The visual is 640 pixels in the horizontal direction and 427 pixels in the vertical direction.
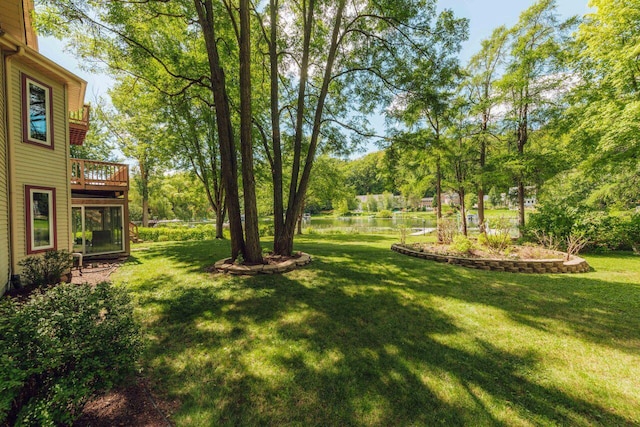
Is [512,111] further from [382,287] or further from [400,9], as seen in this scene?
[382,287]

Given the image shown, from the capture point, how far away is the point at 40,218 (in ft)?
22.0

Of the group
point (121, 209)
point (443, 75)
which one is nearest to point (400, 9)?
point (443, 75)

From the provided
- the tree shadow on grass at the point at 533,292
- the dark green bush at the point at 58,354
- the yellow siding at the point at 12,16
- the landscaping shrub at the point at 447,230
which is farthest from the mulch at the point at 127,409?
the yellow siding at the point at 12,16

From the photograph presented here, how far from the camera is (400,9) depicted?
743cm

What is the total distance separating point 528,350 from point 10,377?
505 centimetres

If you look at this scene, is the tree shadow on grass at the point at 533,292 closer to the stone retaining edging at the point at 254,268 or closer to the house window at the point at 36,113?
the stone retaining edging at the point at 254,268

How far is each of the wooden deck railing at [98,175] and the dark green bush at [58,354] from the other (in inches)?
358

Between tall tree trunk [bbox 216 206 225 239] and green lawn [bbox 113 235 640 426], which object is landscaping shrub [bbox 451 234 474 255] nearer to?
green lawn [bbox 113 235 640 426]

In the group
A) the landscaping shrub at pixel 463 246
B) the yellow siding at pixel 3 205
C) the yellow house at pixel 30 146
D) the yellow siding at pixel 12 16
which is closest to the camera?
the yellow siding at pixel 3 205

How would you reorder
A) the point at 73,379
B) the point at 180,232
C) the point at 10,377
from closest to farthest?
1. the point at 10,377
2. the point at 73,379
3. the point at 180,232

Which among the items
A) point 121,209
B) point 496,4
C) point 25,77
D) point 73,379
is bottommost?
point 73,379

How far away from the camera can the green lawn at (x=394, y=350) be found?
2369 mm

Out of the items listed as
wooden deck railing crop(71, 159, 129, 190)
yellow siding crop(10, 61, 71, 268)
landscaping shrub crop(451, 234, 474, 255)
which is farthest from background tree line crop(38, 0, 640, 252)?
wooden deck railing crop(71, 159, 129, 190)

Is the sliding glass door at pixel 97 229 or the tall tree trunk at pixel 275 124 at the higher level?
the tall tree trunk at pixel 275 124
